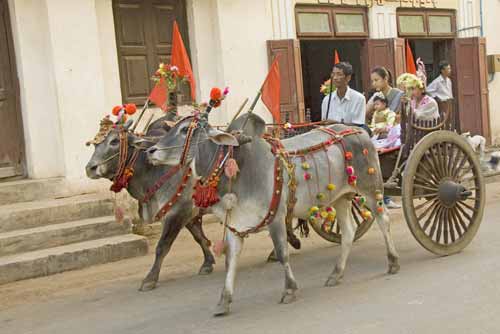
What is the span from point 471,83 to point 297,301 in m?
10.00

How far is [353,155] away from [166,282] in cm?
214

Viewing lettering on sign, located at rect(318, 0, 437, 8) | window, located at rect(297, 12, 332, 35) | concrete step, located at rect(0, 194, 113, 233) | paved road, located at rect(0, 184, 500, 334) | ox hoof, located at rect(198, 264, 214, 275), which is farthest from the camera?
lettering on sign, located at rect(318, 0, 437, 8)

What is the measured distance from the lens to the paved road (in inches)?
174

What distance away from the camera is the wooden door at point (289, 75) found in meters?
10.4

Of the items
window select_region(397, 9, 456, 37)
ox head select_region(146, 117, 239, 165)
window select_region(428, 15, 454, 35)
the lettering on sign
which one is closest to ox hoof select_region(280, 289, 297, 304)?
ox head select_region(146, 117, 239, 165)

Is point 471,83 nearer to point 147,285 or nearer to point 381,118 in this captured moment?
point 381,118

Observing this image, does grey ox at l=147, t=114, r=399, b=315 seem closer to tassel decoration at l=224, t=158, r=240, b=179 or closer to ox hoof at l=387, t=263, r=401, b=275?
tassel decoration at l=224, t=158, r=240, b=179

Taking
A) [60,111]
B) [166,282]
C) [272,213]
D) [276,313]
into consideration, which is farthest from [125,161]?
[60,111]

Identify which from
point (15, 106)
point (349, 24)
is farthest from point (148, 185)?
point (349, 24)

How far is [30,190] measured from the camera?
8094 millimetres

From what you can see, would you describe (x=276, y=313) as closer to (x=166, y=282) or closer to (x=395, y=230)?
(x=166, y=282)

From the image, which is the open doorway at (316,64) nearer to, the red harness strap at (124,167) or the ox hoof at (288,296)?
the red harness strap at (124,167)

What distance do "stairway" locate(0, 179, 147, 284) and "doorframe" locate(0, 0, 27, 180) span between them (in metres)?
0.24

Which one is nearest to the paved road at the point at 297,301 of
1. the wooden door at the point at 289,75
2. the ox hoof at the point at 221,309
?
the ox hoof at the point at 221,309
